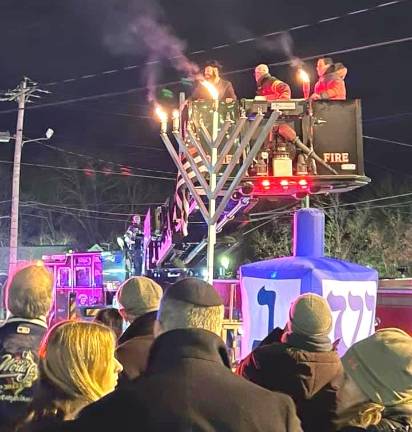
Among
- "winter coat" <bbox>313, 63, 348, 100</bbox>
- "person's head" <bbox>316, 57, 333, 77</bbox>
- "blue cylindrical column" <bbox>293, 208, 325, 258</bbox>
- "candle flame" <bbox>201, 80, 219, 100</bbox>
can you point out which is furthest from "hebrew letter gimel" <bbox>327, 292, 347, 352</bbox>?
"person's head" <bbox>316, 57, 333, 77</bbox>

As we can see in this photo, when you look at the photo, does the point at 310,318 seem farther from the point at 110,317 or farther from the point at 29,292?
the point at 110,317

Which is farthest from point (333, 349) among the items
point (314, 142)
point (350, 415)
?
point (314, 142)

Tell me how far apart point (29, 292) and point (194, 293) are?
4.14ft

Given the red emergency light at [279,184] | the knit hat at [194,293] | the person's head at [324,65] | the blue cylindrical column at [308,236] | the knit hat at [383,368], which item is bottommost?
A: the knit hat at [383,368]

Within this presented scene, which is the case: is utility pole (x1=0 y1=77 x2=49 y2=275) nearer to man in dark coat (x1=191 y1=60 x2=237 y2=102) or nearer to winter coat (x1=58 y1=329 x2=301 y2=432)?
man in dark coat (x1=191 y1=60 x2=237 y2=102)

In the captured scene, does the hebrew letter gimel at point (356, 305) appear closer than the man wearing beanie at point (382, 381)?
No

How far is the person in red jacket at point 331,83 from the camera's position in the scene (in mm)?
11883

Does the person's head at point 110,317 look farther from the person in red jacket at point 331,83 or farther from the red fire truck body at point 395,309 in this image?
the person in red jacket at point 331,83

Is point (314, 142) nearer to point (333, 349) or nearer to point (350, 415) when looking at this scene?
point (333, 349)

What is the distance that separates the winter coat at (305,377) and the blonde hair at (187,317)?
131 cm

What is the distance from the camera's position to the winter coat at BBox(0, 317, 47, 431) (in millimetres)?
3162

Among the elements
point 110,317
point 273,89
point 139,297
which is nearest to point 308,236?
point 110,317

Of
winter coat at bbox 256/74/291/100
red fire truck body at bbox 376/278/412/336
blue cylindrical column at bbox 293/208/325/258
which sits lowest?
red fire truck body at bbox 376/278/412/336

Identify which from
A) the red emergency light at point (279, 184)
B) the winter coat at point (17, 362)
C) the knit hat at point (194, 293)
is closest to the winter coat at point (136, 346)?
the winter coat at point (17, 362)
